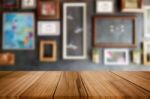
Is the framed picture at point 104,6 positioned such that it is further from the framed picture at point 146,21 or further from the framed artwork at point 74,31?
the framed picture at point 146,21

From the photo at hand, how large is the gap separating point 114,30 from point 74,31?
1.96 feet

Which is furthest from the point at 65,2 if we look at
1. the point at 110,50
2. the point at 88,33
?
the point at 110,50

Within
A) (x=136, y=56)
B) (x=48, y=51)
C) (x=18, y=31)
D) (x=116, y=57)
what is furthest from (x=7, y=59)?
(x=136, y=56)

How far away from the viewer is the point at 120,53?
3.03 m

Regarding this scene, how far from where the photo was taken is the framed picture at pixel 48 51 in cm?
303

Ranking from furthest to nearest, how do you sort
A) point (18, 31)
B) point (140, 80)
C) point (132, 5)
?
1. point (18, 31)
2. point (132, 5)
3. point (140, 80)

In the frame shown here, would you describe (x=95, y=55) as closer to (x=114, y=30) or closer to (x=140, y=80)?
(x=114, y=30)

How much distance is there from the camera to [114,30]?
3043 mm

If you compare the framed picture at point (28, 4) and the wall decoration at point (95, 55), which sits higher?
the framed picture at point (28, 4)

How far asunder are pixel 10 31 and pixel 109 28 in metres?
1.49

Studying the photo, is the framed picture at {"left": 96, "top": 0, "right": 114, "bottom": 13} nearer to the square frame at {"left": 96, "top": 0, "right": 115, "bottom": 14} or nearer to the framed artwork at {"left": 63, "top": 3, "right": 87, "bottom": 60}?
the square frame at {"left": 96, "top": 0, "right": 115, "bottom": 14}

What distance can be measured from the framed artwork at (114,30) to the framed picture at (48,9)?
0.58 metres

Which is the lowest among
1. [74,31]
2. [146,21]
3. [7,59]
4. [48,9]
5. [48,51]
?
[7,59]

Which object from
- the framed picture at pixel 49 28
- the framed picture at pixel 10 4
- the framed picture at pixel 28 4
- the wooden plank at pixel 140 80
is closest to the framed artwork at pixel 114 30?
the framed picture at pixel 49 28
